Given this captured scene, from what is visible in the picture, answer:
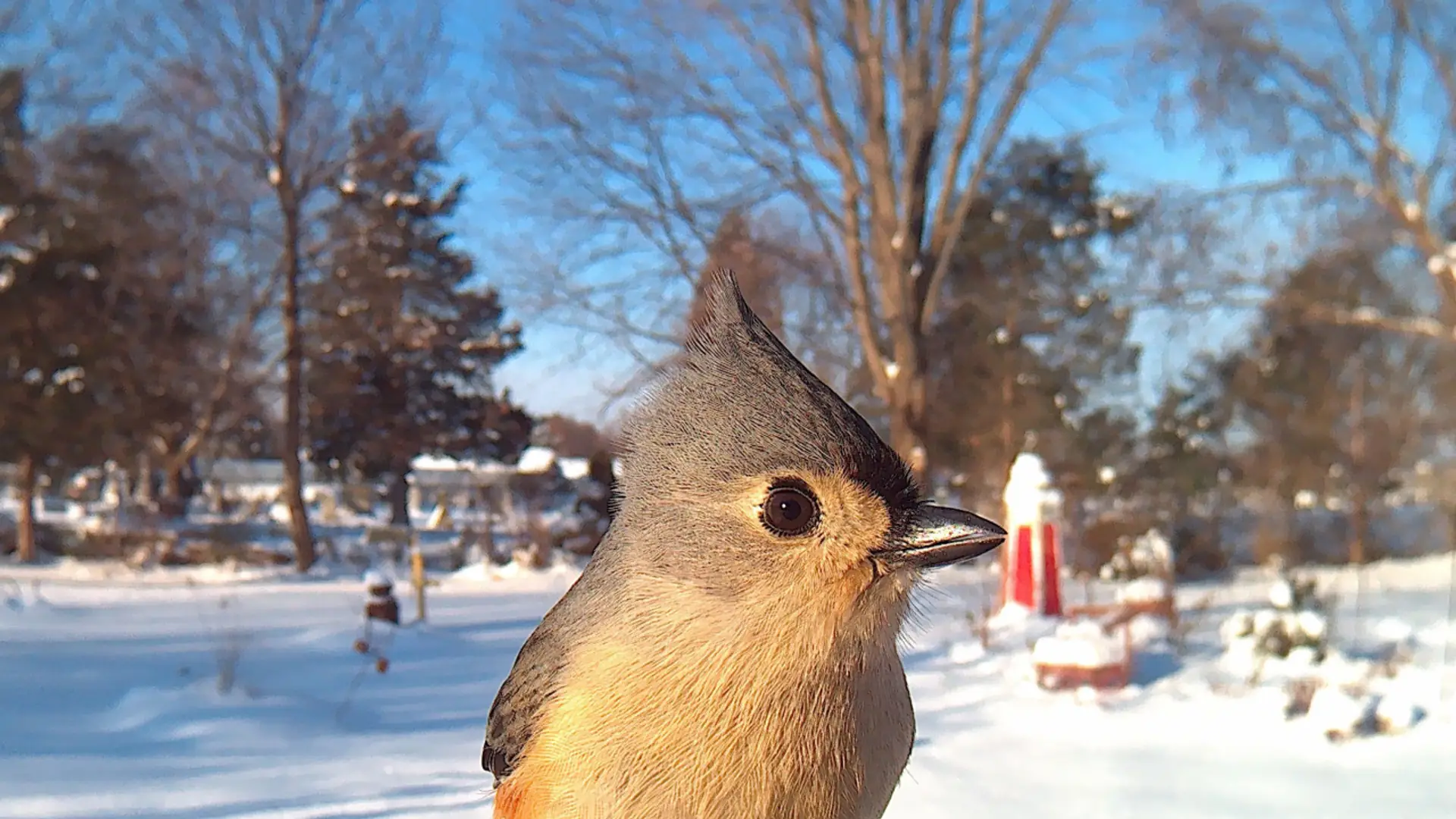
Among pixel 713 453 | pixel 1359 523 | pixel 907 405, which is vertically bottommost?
pixel 1359 523

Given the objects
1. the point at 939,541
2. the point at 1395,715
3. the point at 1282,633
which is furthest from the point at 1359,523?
the point at 939,541

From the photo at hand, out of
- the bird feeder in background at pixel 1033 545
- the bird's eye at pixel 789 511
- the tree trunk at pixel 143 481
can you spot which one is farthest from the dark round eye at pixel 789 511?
the tree trunk at pixel 143 481

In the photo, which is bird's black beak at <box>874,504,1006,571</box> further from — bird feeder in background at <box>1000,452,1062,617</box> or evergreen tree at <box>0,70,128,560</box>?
evergreen tree at <box>0,70,128,560</box>

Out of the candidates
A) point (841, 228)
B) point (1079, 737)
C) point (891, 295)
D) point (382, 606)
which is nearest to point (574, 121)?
point (841, 228)

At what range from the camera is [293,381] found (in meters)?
13.2

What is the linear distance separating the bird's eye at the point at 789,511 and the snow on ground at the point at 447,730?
371 mm

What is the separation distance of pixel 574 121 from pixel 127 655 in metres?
5.21

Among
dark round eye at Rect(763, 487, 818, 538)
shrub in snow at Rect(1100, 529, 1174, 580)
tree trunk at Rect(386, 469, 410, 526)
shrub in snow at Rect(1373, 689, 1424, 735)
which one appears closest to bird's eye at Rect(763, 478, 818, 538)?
dark round eye at Rect(763, 487, 818, 538)

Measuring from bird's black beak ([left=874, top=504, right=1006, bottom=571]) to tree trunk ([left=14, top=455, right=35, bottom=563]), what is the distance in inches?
614

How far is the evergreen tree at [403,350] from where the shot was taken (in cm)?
1794

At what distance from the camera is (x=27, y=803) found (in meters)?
3.44

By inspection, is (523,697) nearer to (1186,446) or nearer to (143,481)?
(1186,446)

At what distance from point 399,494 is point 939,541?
20.1 meters

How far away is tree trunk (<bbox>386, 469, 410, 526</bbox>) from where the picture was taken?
19.7 metres
